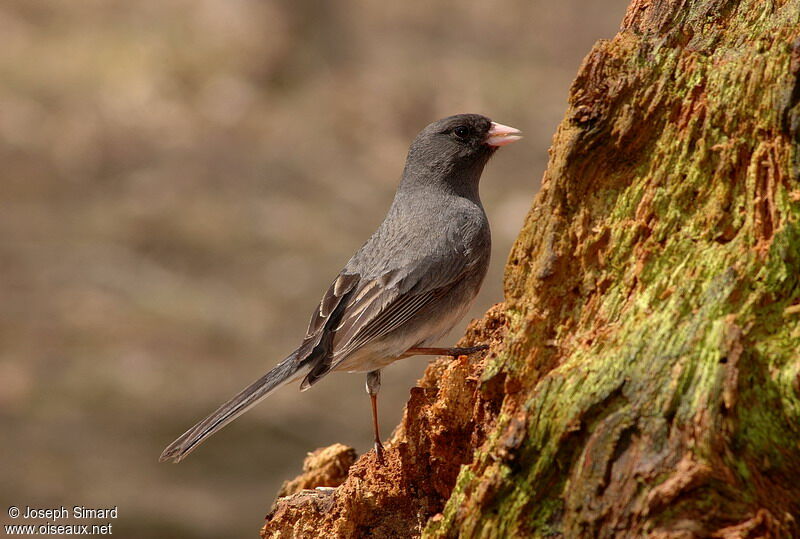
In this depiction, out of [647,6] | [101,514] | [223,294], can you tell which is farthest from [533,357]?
[223,294]

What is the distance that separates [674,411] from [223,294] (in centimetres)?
767

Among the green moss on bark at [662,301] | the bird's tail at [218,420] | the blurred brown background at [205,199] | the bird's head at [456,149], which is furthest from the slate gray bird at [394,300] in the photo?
the blurred brown background at [205,199]

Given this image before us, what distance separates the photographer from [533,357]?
8.64ft

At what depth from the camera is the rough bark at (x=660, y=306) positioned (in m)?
2.25

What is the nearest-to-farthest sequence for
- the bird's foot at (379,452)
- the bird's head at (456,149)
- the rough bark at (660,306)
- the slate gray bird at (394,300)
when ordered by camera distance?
the rough bark at (660,306) → the bird's foot at (379,452) → the slate gray bird at (394,300) → the bird's head at (456,149)

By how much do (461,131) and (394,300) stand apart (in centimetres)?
105

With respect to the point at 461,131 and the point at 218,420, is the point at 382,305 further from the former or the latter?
the point at 461,131

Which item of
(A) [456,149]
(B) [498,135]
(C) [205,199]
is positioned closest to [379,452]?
(A) [456,149]

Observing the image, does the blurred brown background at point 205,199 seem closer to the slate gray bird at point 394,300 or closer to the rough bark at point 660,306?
the slate gray bird at point 394,300

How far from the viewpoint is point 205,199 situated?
10742mm

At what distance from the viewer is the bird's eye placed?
4656 millimetres

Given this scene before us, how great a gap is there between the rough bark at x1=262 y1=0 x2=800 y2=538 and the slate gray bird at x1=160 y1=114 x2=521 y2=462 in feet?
3.51

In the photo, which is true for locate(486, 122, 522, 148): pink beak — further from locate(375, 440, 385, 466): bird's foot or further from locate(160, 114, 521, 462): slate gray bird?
Answer: locate(375, 440, 385, 466): bird's foot

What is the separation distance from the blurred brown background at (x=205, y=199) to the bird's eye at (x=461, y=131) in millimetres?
3627
